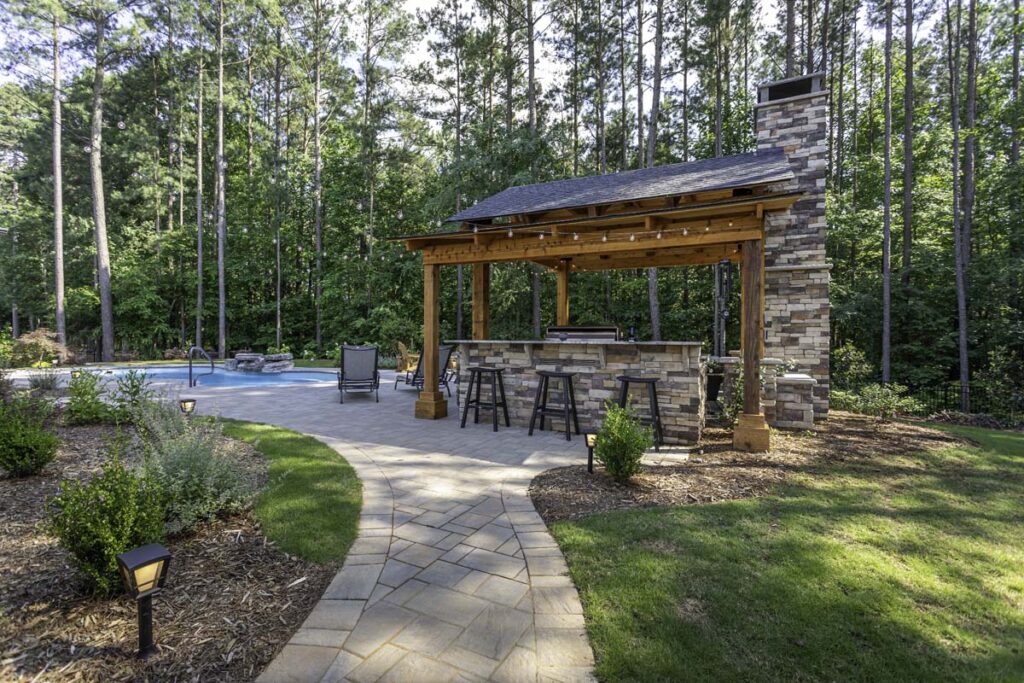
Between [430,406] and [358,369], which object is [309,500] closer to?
[430,406]

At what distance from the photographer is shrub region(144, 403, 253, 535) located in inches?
111

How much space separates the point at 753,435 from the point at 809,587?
9.42 feet

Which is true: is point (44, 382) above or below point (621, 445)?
above

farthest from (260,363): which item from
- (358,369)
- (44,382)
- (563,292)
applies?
(563,292)

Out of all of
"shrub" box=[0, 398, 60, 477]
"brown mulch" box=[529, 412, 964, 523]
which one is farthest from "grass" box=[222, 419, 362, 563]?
"shrub" box=[0, 398, 60, 477]

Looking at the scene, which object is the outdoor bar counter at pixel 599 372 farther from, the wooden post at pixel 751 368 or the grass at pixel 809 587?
the grass at pixel 809 587

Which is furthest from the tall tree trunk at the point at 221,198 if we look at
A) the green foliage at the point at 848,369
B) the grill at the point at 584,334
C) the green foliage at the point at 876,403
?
the green foliage at the point at 848,369

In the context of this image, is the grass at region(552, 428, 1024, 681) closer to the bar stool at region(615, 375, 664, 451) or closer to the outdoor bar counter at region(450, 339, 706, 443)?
the bar stool at region(615, 375, 664, 451)

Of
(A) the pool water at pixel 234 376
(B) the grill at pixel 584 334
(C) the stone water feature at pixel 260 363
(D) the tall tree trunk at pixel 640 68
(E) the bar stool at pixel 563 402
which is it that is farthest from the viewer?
(D) the tall tree trunk at pixel 640 68

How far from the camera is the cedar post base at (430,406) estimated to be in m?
6.66

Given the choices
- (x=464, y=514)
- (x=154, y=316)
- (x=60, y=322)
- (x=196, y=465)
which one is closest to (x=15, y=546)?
(x=196, y=465)

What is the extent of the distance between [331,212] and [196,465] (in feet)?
54.8

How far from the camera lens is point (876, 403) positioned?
714 cm

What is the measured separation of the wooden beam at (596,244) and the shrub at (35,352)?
1350 centimetres
